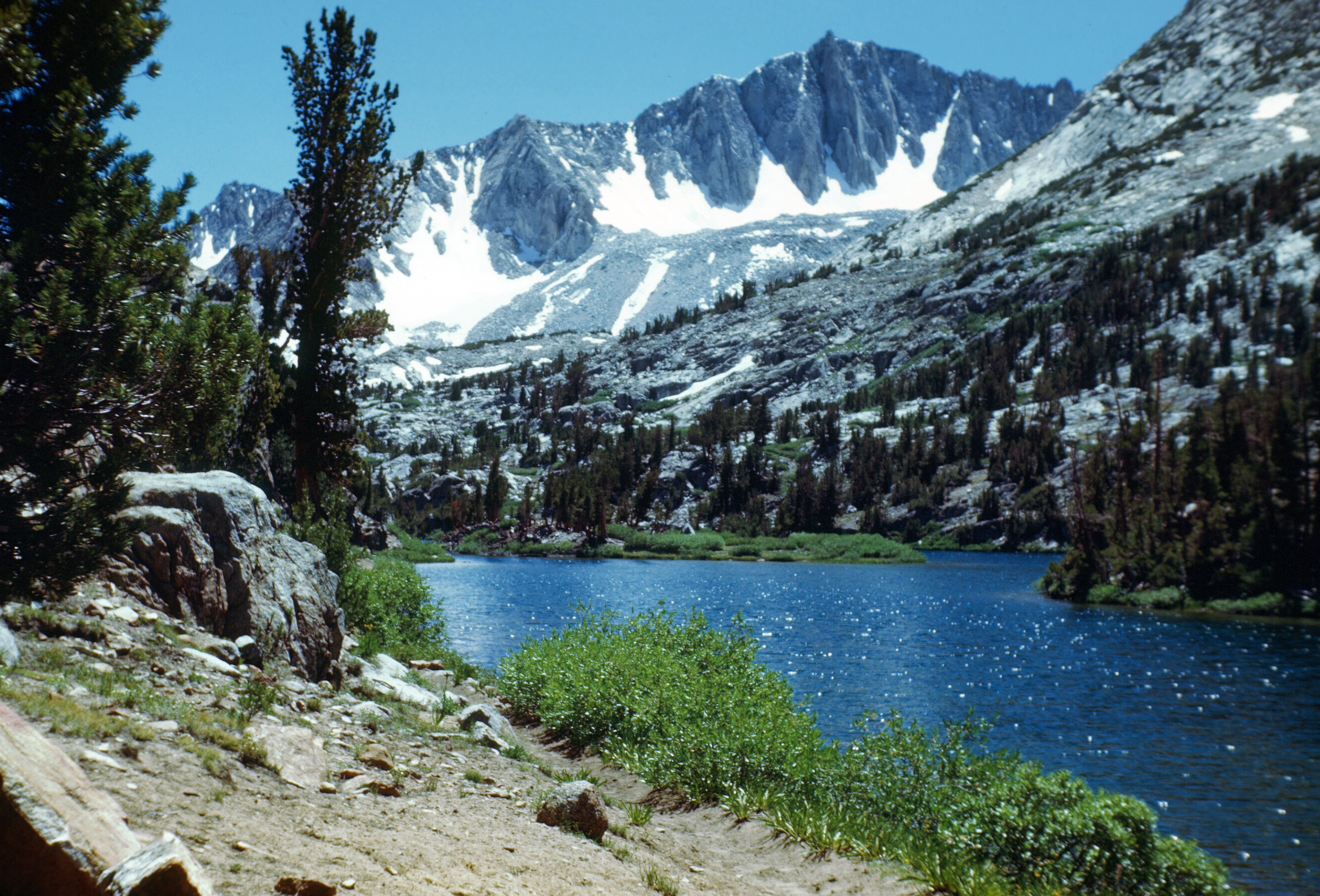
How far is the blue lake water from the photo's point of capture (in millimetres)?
20641

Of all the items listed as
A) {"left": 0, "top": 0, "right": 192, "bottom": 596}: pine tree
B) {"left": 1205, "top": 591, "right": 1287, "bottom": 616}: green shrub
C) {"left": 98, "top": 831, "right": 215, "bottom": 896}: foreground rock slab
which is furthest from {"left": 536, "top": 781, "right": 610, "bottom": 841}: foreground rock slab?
{"left": 1205, "top": 591, "right": 1287, "bottom": 616}: green shrub

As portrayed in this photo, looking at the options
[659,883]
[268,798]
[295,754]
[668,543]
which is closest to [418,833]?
[268,798]

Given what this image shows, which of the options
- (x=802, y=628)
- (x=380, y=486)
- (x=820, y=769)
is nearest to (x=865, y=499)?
(x=380, y=486)

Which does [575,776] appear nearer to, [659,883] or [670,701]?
[670,701]

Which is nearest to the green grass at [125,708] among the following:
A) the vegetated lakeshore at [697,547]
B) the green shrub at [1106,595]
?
the green shrub at [1106,595]

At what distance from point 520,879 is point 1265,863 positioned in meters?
17.1

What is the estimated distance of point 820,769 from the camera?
16141 millimetres

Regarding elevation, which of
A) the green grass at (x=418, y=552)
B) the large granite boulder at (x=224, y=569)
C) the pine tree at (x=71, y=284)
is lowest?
the green grass at (x=418, y=552)

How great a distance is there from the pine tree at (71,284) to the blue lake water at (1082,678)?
1629 centimetres

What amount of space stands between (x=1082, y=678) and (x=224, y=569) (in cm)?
3540

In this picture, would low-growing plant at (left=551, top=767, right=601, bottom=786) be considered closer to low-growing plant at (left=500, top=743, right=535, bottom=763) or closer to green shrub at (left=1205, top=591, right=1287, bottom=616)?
low-growing plant at (left=500, top=743, right=535, bottom=763)

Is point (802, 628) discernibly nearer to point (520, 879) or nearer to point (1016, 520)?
point (520, 879)

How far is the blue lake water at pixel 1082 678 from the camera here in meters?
20.6

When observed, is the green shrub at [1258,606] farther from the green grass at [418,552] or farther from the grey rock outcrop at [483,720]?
the green grass at [418,552]
